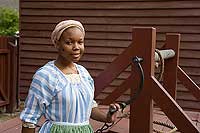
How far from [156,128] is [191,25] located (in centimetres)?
303

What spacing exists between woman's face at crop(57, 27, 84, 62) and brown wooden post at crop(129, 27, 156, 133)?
2.19 feet

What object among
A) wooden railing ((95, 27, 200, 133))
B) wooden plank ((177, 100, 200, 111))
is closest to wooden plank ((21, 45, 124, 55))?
wooden plank ((177, 100, 200, 111))

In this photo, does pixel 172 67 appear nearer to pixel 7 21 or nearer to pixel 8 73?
pixel 8 73

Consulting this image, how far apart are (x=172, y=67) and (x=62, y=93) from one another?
218cm

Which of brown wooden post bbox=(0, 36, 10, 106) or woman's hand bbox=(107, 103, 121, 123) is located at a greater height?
woman's hand bbox=(107, 103, 121, 123)

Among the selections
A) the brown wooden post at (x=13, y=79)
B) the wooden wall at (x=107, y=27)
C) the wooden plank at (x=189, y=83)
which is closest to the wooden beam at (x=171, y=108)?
the wooden plank at (x=189, y=83)

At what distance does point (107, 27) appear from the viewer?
6188 mm

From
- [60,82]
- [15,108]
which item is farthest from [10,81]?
[60,82]

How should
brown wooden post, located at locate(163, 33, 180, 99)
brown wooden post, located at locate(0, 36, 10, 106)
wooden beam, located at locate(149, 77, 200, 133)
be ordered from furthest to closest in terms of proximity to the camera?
1. brown wooden post, located at locate(0, 36, 10, 106)
2. brown wooden post, located at locate(163, 33, 180, 99)
3. wooden beam, located at locate(149, 77, 200, 133)

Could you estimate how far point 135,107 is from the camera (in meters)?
2.36

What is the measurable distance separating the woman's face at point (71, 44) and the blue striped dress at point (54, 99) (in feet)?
0.28

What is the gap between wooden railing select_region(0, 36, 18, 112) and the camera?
250 inches

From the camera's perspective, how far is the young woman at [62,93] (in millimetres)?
1672

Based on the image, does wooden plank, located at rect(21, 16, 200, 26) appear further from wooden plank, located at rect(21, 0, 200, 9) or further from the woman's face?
the woman's face
